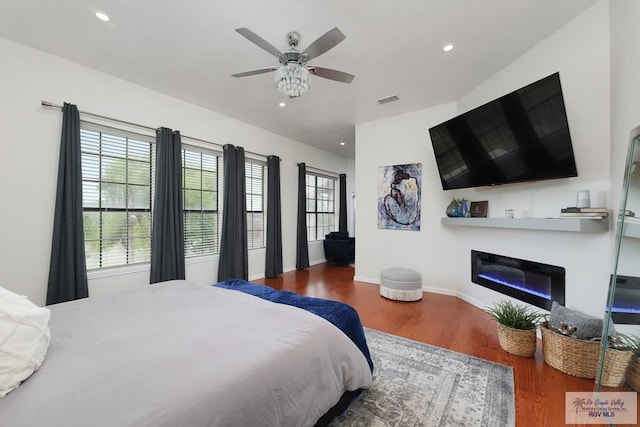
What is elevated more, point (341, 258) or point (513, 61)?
point (513, 61)

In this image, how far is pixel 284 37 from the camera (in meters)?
2.54

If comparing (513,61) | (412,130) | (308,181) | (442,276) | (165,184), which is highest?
(513,61)

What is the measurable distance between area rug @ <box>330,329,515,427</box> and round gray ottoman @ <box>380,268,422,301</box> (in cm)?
133

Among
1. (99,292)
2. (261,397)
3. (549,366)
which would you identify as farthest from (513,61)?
(99,292)

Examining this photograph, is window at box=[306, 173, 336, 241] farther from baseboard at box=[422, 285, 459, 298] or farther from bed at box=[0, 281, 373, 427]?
bed at box=[0, 281, 373, 427]

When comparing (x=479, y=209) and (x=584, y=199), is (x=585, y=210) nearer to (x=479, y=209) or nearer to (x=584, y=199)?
(x=584, y=199)

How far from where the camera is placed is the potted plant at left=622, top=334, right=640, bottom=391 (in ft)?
5.17

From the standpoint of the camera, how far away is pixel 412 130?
4.39m

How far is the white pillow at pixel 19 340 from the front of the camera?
0.92 m

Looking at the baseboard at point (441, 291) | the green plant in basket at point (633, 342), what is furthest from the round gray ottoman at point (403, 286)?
the green plant in basket at point (633, 342)

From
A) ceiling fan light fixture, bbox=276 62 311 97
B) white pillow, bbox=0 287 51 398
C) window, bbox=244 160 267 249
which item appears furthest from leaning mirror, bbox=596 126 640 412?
window, bbox=244 160 267 249

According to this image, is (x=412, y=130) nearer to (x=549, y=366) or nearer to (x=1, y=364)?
(x=549, y=366)

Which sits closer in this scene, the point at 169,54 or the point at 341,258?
the point at 169,54

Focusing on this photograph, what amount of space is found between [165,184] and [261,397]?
3.45m
